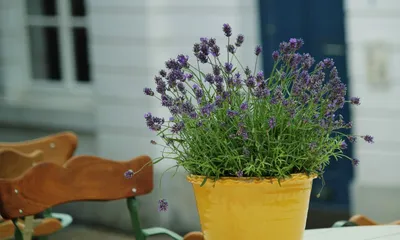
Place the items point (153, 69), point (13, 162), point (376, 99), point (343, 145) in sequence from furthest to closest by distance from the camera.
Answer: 1. point (153, 69)
2. point (376, 99)
3. point (13, 162)
4. point (343, 145)

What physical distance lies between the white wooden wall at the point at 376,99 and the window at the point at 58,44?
1.92 m

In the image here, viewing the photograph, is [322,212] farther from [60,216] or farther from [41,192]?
[41,192]

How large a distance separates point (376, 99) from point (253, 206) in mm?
3247

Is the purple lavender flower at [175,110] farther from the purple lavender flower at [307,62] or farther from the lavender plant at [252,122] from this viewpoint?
the purple lavender flower at [307,62]

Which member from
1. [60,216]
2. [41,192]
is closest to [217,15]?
[60,216]

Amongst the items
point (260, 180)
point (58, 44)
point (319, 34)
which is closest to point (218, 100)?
point (260, 180)

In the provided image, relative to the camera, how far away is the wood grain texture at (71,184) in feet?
8.70

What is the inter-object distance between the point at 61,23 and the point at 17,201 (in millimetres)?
3777

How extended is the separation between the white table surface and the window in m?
4.05

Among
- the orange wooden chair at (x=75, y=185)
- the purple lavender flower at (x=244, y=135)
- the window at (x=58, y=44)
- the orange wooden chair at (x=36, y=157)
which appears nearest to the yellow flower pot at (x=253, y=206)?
the purple lavender flower at (x=244, y=135)

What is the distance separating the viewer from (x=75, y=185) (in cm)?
282

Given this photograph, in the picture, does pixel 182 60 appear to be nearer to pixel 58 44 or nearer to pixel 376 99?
pixel 376 99

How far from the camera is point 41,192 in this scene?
8.98 feet

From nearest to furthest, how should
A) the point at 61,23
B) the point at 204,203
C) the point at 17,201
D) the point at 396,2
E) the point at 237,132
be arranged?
the point at 237,132 → the point at 204,203 → the point at 17,201 → the point at 396,2 → the point at 61,23
